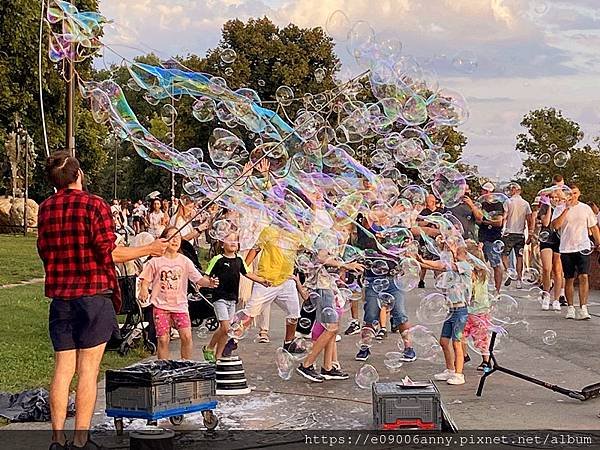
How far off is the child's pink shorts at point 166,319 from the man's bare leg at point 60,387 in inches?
87.2

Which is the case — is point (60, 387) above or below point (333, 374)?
above

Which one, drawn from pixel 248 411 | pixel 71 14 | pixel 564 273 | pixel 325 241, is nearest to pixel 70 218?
pixel 248 411

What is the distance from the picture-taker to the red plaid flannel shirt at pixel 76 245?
237 inches

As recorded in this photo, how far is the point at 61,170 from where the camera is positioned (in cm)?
614

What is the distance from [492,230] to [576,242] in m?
1.32

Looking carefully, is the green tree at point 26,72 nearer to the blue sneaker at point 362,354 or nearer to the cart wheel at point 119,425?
the blue sneaker at point 362,354

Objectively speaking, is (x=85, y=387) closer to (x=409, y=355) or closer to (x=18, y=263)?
(x=409, y=355)

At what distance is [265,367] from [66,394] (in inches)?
147

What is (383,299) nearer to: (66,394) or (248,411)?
(248,411)

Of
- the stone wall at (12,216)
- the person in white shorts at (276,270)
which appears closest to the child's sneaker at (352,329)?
the person in white shorts at (276,270)

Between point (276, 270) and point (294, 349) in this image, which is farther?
point (294, 349)

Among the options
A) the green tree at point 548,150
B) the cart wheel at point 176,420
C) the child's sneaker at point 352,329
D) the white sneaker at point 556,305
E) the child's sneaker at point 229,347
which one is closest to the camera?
the cart wheel at point 176,420

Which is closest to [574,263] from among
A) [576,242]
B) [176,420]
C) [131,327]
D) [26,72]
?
[576,242]

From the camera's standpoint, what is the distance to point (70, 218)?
19.8 feet
